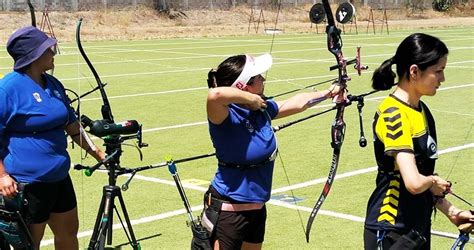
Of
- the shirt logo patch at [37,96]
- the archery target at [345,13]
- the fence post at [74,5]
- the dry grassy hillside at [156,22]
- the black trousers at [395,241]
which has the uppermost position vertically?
the archery target at [345,13]

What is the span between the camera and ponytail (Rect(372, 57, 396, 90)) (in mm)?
3859

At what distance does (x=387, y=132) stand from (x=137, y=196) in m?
4.35

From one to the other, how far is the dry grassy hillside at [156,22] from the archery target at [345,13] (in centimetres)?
2615

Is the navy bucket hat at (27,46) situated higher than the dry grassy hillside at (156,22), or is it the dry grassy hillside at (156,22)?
the navy bucket hat at (27,46)

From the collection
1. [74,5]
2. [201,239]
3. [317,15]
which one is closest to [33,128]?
[201,239]

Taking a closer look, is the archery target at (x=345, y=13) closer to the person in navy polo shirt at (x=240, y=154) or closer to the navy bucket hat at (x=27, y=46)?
the person in navy polo shirt at (x=240, y=154)

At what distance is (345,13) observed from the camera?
6926 millimetres

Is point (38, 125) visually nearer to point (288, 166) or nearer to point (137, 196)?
point (137, 196)

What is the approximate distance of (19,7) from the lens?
38.1 metres

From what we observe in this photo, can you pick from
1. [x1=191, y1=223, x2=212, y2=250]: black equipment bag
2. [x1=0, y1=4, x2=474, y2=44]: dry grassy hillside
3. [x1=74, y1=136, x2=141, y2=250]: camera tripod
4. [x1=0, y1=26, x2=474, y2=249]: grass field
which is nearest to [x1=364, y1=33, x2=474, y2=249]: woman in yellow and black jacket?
[x1=191, y1=223, x2=212, y2=250]: black equipment bag

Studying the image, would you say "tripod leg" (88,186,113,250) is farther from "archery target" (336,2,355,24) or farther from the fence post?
the fence post

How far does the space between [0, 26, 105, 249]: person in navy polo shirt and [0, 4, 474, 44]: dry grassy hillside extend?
90.9ft

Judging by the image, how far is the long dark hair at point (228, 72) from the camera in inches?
166

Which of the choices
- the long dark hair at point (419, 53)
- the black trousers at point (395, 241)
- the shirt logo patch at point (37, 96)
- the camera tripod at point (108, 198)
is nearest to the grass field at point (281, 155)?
the camera tripod at point (108, 198)
